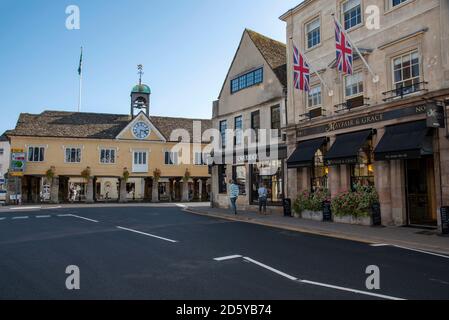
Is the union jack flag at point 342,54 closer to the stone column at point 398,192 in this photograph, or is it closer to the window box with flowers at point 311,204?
the stone column at point 398,192

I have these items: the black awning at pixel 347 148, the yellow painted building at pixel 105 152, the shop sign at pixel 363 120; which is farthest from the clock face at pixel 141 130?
the black awning at pixel 347 148

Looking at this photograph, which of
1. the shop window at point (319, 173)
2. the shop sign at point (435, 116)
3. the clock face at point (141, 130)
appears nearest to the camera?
the shop sign at point (435, 116)

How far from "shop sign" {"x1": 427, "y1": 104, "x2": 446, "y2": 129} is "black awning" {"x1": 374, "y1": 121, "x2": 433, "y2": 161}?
0.59m

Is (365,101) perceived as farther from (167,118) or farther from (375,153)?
(167,118)

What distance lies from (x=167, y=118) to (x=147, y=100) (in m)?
4.12

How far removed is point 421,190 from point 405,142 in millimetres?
3205

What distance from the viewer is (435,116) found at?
40.5 feet

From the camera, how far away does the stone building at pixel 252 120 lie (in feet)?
71.2

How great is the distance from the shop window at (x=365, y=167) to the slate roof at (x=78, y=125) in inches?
1269

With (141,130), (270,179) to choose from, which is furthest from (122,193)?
(270,179)

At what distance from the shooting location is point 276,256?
8.76 metres

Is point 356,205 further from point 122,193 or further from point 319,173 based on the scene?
point 122,193

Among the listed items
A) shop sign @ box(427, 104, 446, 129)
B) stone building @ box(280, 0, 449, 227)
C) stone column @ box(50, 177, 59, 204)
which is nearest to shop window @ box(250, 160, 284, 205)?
stone building @ box(280, 0, 449, 227)
